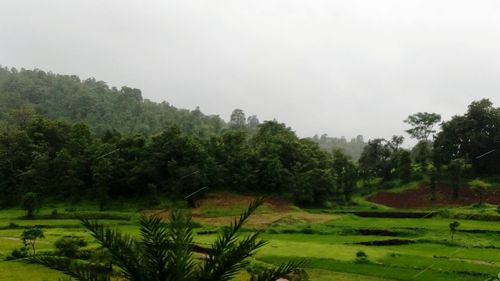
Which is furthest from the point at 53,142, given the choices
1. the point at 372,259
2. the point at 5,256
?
the point at 372,259

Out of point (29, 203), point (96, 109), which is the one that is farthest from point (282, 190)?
point (96, 109)

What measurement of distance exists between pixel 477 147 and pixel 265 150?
1049 inches

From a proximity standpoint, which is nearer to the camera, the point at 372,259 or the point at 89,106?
the point at 372,259

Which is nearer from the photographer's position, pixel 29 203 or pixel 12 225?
pixel 12 225

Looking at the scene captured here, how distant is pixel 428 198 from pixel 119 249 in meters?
55.0

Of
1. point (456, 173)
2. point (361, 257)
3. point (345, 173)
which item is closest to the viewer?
point (361, 257)

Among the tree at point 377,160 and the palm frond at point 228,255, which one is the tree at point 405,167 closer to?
the tree at point 377,160

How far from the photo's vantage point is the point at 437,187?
5809 centimetres

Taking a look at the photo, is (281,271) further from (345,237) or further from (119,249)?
(345,237)

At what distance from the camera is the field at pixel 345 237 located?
79.0 feet

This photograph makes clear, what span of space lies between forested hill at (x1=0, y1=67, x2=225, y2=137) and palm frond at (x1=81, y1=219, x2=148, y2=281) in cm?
8983

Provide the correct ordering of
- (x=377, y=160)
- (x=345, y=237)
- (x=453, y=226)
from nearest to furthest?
(x=453, y=226) → (x=345, y=237) → (x=377, y=160)

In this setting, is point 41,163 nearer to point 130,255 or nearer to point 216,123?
point 130,255

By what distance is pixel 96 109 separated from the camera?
111 m
